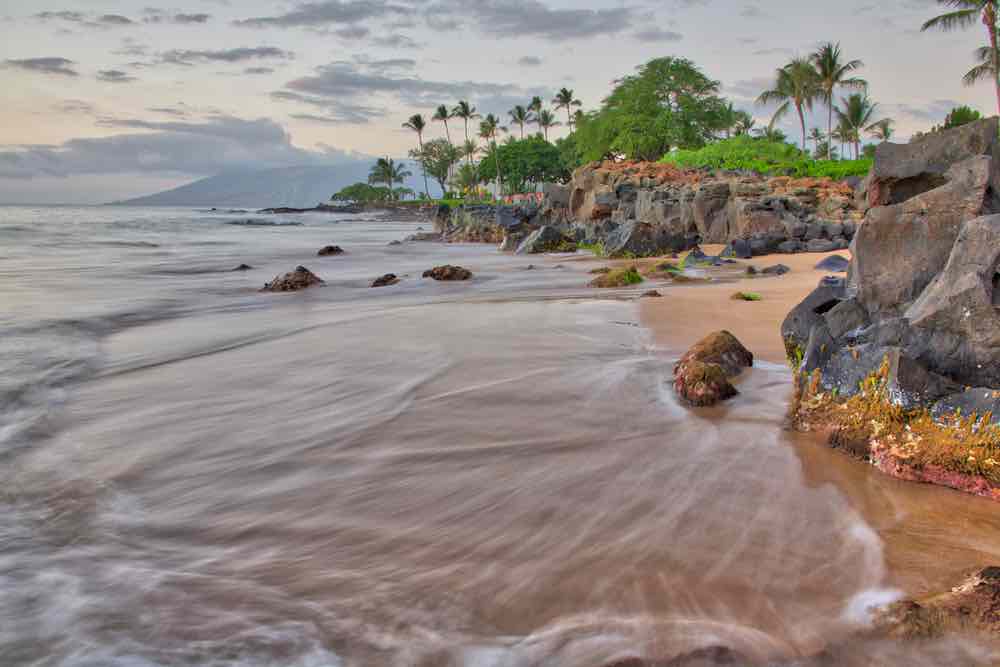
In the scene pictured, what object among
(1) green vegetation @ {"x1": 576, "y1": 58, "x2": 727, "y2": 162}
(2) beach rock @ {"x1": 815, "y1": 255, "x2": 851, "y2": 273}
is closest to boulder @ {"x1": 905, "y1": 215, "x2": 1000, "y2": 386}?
(2) beach rock @ {"x1": 815, "y1": 255, "x2": 851, "y2": 273}

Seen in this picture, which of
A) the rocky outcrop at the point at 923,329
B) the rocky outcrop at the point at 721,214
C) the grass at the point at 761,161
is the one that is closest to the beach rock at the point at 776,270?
the rocky outcrop at the point at 721,214

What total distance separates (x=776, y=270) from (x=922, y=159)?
6771mm

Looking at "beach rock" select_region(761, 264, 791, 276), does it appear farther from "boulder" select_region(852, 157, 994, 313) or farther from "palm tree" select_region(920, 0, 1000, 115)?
"palm tree" select_region(920, 0, 1000, 115)

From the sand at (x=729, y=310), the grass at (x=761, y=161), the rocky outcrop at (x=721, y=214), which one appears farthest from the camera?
the grass at (x=761, y=161)

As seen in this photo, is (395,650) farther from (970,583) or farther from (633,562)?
(970,583)

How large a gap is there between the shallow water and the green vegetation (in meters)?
44.1

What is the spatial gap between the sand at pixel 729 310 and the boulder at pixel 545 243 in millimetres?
10368

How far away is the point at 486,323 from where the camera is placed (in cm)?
754

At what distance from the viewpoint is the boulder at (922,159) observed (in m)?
4.82

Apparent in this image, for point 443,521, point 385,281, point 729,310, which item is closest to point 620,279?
point 729,310

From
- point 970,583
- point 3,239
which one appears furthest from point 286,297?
point 3,239

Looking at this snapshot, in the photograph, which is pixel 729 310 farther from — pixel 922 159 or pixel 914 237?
pixel 914 237

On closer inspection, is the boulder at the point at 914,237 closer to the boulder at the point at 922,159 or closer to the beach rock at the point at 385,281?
the boulder at the point at 922,159

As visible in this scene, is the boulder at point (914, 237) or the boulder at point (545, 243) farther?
the boulder at point (545, 243)
